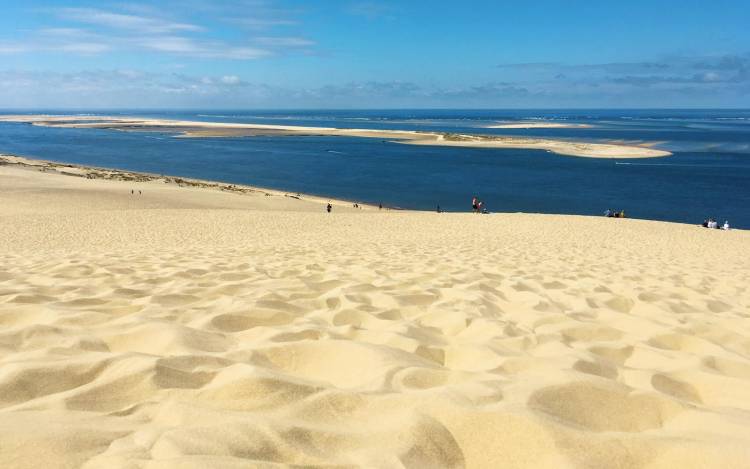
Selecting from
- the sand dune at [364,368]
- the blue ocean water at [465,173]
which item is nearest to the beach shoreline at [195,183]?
the blue ocean water at [465,173]

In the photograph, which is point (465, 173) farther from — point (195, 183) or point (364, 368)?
point (364, 368)

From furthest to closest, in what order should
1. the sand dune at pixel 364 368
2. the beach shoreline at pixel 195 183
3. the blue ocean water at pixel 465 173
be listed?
the beach shoreline at pixel 195 183 → the blue ocean water at pixel 465 173 → the sand dune at pixel 364 368

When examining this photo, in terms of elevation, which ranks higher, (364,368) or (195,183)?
(364,368)

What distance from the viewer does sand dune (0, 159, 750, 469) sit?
1857 millimetres

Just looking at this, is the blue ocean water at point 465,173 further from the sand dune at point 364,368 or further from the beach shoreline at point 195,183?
the sand dune at point 364,368

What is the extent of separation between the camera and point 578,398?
2.34 metres

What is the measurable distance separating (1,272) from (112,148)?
68345 mm

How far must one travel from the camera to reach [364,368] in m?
2.68

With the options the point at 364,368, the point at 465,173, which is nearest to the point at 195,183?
the point at 465,173

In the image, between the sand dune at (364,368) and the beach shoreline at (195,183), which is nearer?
the sand dune at (364,368)

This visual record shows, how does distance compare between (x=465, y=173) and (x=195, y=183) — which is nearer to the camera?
(x=195, y=183)

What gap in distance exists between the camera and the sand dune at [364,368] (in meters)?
1.86

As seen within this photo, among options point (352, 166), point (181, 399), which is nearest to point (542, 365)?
point (181, 399)

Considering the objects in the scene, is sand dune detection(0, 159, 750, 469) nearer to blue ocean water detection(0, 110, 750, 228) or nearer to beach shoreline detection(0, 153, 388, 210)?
beach shoreline detection(0, 153, 388, 210)
